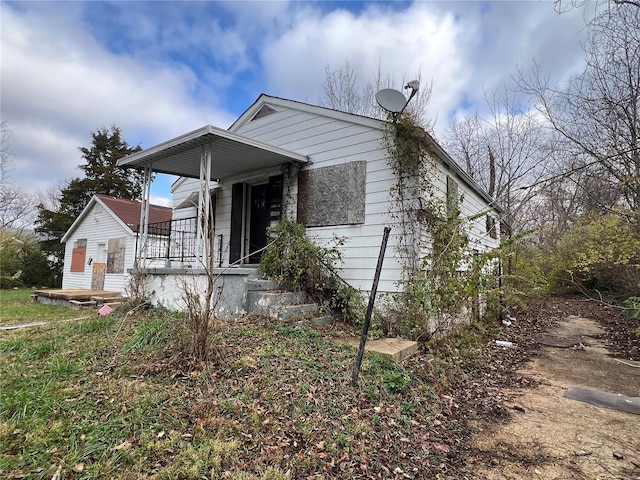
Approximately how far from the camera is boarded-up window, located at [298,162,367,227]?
19.8ft

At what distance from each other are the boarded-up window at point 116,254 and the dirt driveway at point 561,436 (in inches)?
526

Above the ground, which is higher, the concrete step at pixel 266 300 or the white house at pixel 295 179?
the white house at pixel 295 179

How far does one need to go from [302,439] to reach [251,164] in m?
5.71

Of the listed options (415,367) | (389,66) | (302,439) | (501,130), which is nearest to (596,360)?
(415,367)

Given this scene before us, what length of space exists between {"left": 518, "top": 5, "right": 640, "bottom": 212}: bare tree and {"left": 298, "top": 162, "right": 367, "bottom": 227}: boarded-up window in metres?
3.49

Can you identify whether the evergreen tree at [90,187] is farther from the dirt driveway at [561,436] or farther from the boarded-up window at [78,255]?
the dirt driveway at [561,436]

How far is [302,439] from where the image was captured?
7.99 ft

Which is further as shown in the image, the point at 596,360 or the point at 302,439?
the point at 596,360

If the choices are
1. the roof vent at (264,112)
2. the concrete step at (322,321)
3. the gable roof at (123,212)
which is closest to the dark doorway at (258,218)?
the roof vent at (264,112)

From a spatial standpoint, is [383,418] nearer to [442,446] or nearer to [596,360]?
[442,446]

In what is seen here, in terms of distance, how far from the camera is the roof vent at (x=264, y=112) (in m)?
7.68

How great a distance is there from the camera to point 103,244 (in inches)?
552

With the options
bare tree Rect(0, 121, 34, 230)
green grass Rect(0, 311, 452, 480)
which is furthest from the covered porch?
bare tree Rect(0, 121, 34, 230)

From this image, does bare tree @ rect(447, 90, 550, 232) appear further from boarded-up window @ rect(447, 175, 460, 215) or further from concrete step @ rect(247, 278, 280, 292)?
concrete step @ rect(247, 278, 280, 292)
